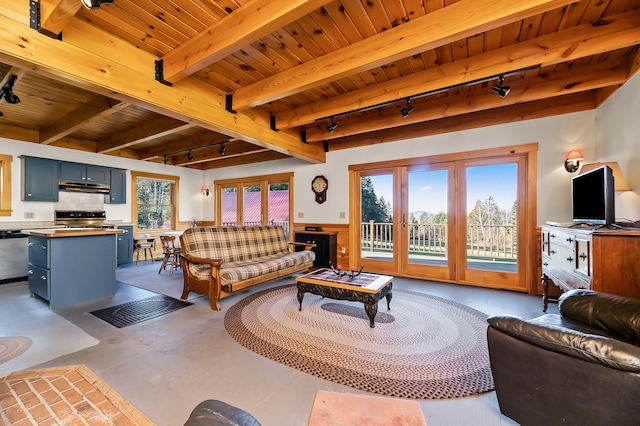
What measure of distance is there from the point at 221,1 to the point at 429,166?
3805mm

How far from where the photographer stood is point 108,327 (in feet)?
8.73

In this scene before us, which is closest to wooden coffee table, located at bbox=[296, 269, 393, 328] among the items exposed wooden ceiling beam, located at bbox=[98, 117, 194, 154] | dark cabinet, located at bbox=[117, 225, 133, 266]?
exposed wooden ceiling beam, located at bbox=[98, 117, 194, 154]

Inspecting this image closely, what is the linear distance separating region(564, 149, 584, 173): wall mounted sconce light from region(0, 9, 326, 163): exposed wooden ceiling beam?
4297mm

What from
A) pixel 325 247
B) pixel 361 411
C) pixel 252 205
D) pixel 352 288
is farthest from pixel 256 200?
pixel 361 411

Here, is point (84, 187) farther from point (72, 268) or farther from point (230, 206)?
point (230, 206)

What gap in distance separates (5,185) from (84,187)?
1067 millimetres

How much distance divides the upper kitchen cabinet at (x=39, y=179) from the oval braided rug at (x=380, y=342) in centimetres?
473

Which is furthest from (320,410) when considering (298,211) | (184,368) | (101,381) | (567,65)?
(298,211)

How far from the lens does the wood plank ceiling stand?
76.4 inches

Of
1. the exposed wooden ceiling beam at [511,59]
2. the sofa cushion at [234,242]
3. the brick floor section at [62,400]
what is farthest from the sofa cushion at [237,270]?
the exposed wooden ceiling beam at [511,59]

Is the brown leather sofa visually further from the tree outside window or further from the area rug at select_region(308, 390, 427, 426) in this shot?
the tree outside window

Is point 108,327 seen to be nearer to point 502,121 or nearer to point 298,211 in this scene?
point 298,211

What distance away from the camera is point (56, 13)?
184 centimetres

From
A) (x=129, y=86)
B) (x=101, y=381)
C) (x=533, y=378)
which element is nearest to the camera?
(x=533, y=378)
